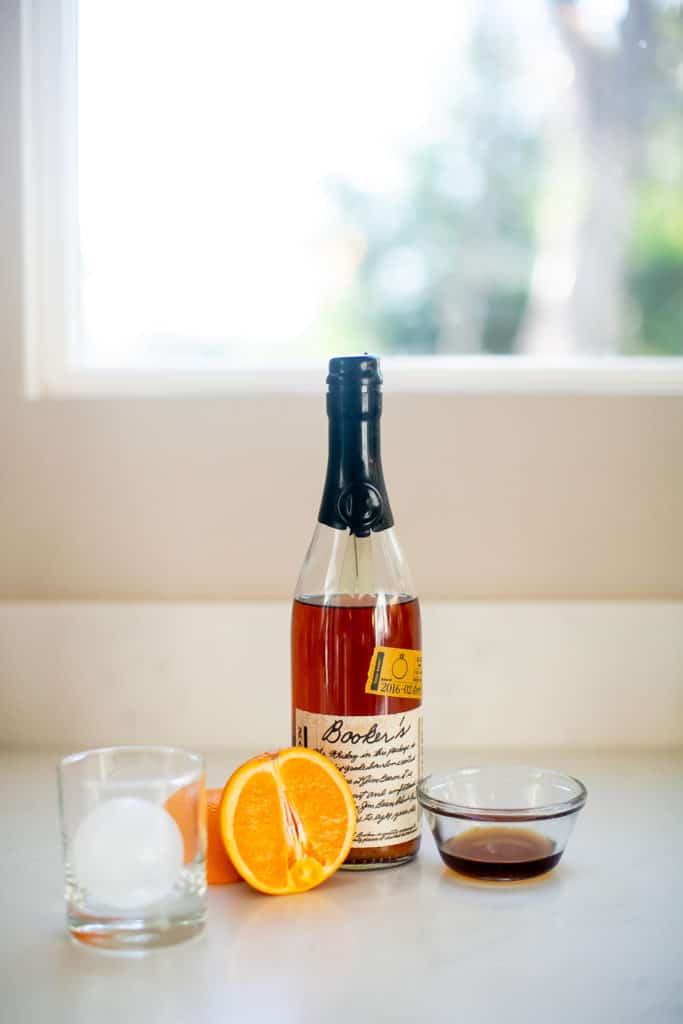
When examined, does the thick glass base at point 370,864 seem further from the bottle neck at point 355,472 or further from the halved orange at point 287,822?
the bottle neck at point 355,472

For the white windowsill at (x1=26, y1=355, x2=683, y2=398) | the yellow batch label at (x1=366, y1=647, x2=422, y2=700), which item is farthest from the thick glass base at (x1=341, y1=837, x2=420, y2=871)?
the white windowsill at (x1=26, y1=355, x2=683, y2=398)

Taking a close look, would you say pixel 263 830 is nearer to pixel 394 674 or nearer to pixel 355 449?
pixel 394 674

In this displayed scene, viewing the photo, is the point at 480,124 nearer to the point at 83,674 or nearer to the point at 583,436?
the point at 583,436

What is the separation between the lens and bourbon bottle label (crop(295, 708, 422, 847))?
0.70m

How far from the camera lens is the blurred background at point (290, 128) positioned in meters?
1.25

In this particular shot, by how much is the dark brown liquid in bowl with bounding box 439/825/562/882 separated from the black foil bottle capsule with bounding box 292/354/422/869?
36 millimetres

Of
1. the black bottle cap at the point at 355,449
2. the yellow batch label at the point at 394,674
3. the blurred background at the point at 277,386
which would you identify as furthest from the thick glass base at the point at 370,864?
the blurred background at the point at 277,386

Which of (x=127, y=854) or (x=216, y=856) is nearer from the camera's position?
(x=127, y=854)

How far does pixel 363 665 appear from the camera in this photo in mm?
721

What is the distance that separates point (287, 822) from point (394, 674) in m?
0.12

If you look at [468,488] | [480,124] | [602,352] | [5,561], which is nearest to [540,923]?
[468,488]

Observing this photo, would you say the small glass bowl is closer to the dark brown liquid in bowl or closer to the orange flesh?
the dark brown liquid in bowl

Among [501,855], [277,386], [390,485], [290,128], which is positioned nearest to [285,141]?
[290,128]

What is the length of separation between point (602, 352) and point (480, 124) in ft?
1.02
